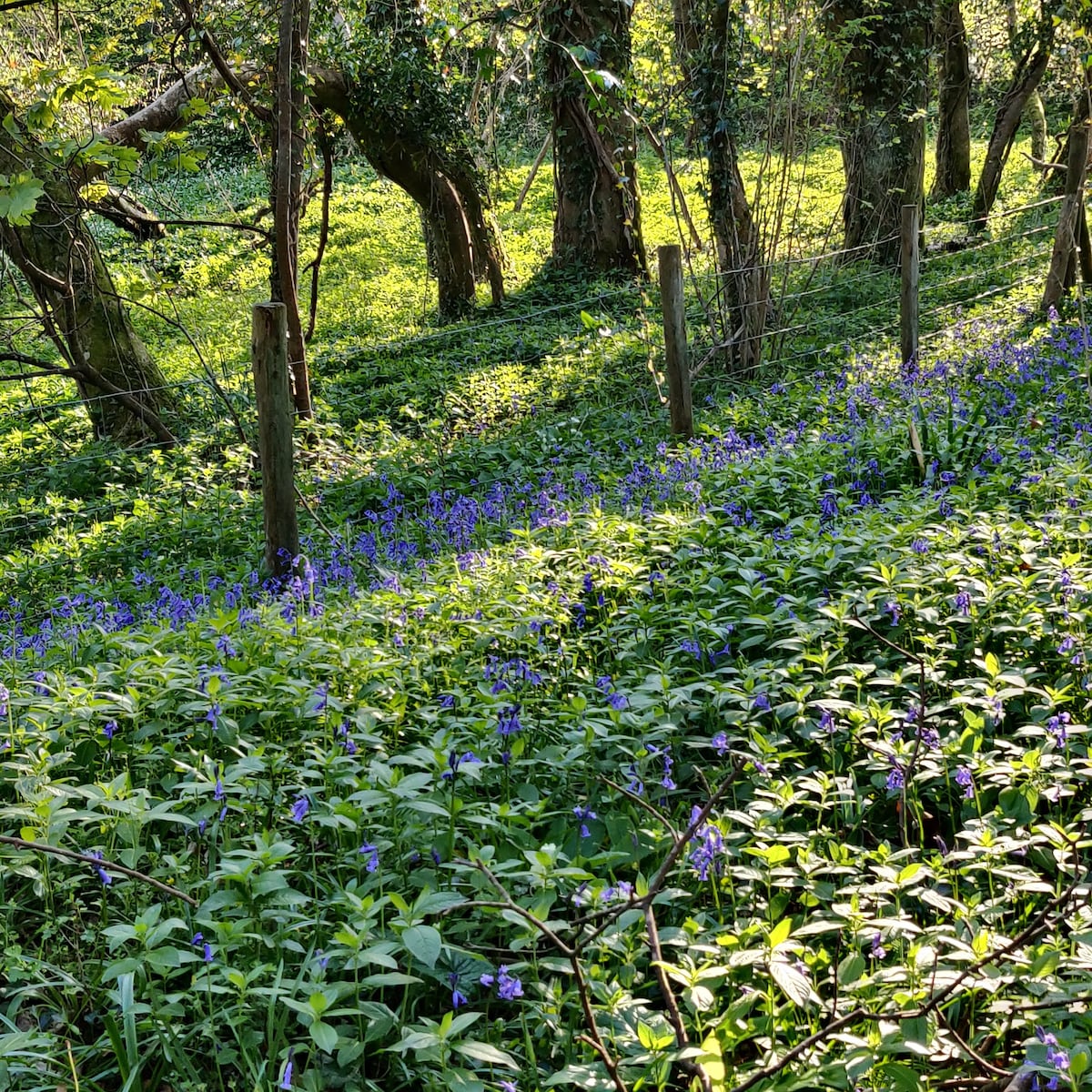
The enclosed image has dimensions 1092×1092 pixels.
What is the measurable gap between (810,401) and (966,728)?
493 centimetres

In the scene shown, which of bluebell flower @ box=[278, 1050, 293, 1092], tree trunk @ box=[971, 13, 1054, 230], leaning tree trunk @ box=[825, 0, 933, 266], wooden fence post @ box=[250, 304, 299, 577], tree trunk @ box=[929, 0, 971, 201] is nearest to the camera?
bluebell flower @ box=[278, 1050, 293, 1092]

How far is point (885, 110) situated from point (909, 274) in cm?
607

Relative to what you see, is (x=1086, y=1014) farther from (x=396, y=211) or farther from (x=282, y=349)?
(x=396, y=211)

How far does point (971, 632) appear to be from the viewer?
3.42m

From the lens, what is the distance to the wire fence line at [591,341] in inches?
309

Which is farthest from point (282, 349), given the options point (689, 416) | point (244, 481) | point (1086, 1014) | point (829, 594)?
point (1086, 1014)

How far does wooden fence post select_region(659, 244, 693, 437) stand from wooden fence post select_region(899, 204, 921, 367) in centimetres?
175

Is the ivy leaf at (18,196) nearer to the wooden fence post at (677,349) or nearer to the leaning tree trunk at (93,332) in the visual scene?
the wooden fence post at (677,349)

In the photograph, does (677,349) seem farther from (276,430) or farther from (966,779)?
(966,779)

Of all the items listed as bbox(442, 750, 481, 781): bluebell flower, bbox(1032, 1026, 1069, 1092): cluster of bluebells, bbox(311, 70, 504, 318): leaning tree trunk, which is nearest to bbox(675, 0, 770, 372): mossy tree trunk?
bbox(311, 70, 504, 318): leaning tree trunk

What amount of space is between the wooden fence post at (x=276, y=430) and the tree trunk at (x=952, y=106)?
13.2 meters

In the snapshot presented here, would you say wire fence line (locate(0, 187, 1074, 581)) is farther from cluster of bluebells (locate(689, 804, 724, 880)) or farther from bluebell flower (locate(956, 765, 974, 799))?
bluebell flower (locate(956, 765, 974, 799))

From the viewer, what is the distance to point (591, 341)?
424 inches

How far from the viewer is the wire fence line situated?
7855 millimetres
